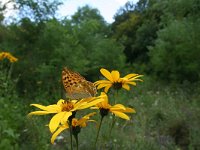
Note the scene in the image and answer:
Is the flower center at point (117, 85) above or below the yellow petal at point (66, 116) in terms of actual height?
above

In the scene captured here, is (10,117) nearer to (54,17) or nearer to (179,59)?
(54,17)

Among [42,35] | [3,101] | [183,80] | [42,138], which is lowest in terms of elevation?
[42,138]

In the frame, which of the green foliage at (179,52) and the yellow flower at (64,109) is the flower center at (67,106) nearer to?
the yellow flower at (64,109)

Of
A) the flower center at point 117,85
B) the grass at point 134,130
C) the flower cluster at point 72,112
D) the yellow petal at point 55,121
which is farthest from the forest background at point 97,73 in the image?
the yellow petal at point 55,121

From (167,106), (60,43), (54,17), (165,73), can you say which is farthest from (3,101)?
(165,73)

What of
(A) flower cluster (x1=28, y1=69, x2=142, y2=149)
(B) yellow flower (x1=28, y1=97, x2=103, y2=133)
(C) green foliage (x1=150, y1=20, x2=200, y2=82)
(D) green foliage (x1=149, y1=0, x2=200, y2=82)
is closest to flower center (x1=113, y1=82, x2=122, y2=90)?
(A) flower cluster (x1=28, y1=69, x2=142, y2=149)

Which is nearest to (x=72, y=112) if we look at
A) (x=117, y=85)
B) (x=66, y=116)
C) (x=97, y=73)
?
(x=66, y=116)
